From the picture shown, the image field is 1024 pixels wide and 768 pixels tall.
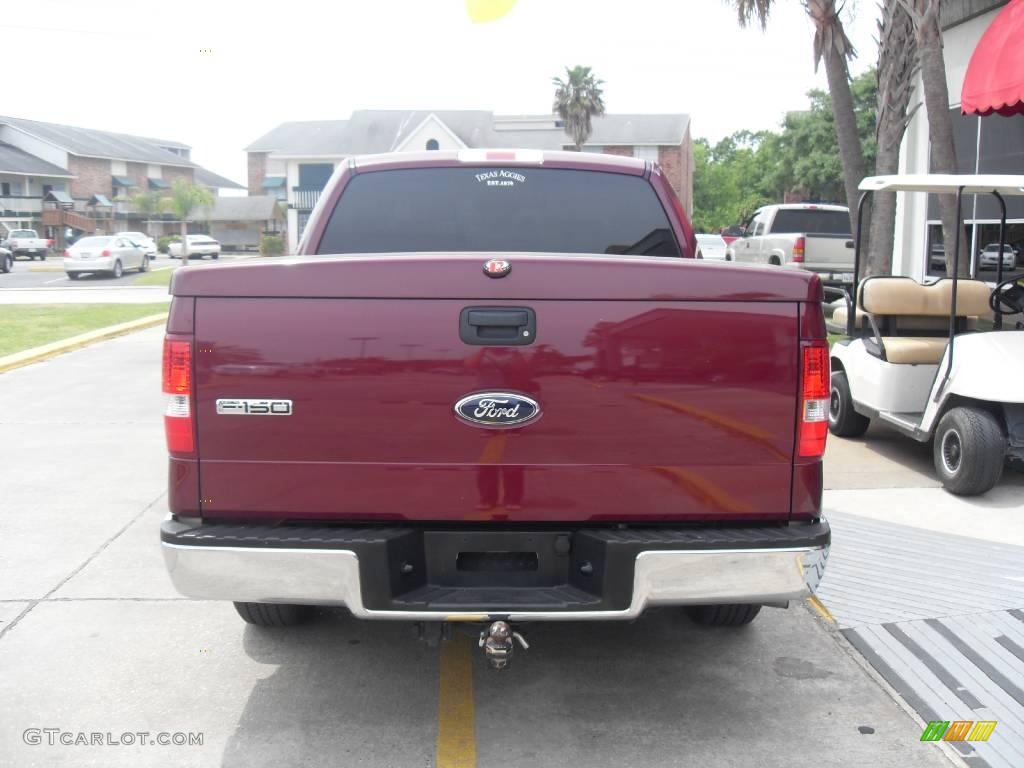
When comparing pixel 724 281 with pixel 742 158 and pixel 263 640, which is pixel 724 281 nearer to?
pixel 263 640

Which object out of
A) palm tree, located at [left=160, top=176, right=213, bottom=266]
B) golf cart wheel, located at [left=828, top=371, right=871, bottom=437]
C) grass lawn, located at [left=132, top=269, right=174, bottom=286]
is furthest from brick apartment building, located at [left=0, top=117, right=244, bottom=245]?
golf cart wheel, located at [left=828, top=371, right=871, bottom=437]

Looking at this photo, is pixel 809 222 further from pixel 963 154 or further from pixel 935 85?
pixel 935 85

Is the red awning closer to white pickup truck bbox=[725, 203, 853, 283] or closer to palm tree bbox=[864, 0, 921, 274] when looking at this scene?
palm tree bbox=[864, 0, 921, 274]

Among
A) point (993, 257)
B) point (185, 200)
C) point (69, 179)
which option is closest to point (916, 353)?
point (993, 257)

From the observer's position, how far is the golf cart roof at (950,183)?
673 centimetres

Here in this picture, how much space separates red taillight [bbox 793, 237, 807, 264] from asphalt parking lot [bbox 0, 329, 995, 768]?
52.7ft

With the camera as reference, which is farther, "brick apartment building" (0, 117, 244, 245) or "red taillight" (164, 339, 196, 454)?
"brick apartment building" (0, 117, 244, 245)

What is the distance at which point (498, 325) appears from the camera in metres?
3.38

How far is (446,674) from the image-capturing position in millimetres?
4387

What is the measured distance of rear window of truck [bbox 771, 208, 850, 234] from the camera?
21875mm

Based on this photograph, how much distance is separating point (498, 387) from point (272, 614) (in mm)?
1926

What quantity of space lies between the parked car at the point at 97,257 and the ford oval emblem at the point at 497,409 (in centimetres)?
3527

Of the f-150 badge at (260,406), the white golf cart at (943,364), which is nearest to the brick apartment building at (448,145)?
the white golf cart at (943,364)

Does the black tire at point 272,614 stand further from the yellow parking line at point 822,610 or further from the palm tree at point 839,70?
the palm tree at point 839,70
